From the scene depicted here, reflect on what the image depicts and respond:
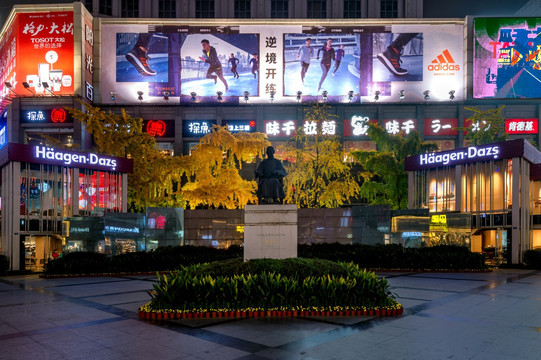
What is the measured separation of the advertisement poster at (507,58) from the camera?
49344 millimetres

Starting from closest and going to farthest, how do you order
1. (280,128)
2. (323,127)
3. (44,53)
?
1. (323,127)
2. (44,53)
3. (280,128)

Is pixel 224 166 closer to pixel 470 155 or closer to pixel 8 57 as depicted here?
pixel 470 155

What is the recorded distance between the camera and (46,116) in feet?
157

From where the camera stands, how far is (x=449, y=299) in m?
15.1

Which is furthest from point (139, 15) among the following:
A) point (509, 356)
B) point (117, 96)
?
point (509, 356)

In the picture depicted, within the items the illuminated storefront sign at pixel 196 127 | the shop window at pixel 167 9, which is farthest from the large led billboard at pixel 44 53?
the illuminated storefront sign at pixel 196 127

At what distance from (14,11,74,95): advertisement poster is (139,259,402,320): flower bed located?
137ft

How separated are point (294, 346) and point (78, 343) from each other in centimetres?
455

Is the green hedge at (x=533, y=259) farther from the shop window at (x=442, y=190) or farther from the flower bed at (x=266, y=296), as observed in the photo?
the flower bed at (x=266, y=296)

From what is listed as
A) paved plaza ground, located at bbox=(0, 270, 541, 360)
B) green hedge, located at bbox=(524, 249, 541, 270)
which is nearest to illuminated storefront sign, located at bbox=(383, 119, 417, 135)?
green hedge, located at bbox=(524, 249, 541, 270)

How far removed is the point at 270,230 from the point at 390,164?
2152 centimetres

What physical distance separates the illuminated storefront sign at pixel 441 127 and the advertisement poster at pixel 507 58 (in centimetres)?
378

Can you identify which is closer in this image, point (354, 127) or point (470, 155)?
point (470, 155)

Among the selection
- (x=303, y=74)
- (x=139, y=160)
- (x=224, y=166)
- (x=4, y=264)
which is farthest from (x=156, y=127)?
(x=4, y=264)
